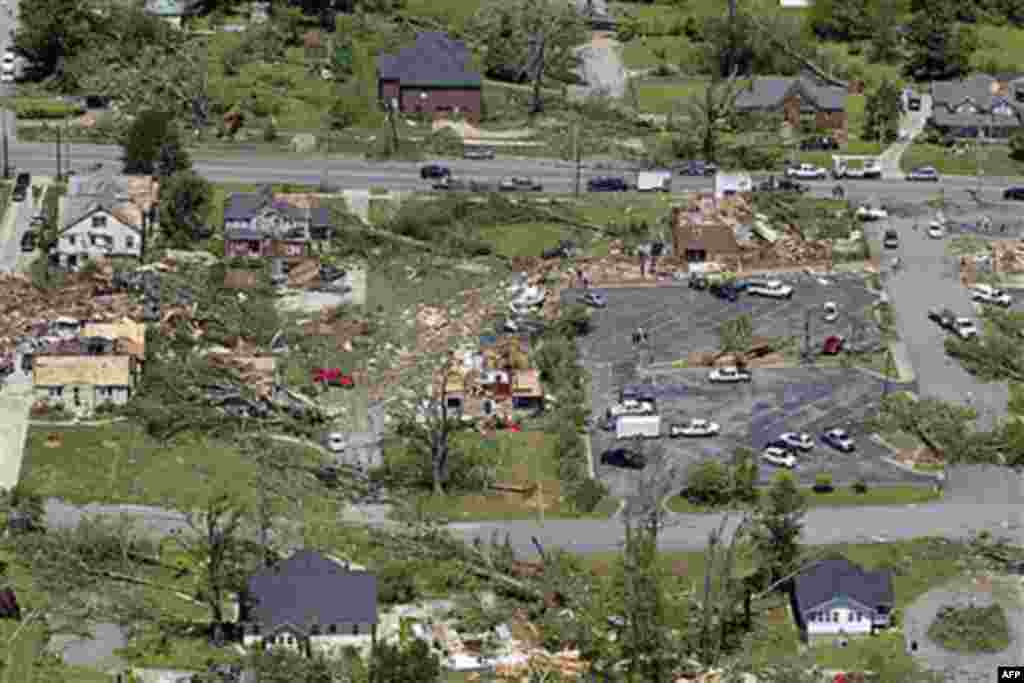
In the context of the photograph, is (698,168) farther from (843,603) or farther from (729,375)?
(843,603)

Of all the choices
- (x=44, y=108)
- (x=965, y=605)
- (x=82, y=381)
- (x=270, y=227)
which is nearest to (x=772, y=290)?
(x=270, y=227)

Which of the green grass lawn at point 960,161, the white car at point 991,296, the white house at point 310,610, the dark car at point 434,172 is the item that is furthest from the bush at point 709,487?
the green grass lawn at point 960,161

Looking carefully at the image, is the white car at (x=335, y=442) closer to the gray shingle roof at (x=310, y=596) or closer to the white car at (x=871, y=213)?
the gray shingle roof at (x=310, y=596)

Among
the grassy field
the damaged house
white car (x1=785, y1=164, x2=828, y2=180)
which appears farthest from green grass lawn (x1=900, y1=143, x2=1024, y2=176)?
the damaged house

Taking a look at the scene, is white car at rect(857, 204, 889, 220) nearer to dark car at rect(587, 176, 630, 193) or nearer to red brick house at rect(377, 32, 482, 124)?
dark car at rect(587, 176, 630, 193)

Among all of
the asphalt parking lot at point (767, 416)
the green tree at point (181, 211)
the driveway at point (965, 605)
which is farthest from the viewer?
the green tree at point (181, 211)

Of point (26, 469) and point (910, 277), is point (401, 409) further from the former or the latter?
point (910, 277)
